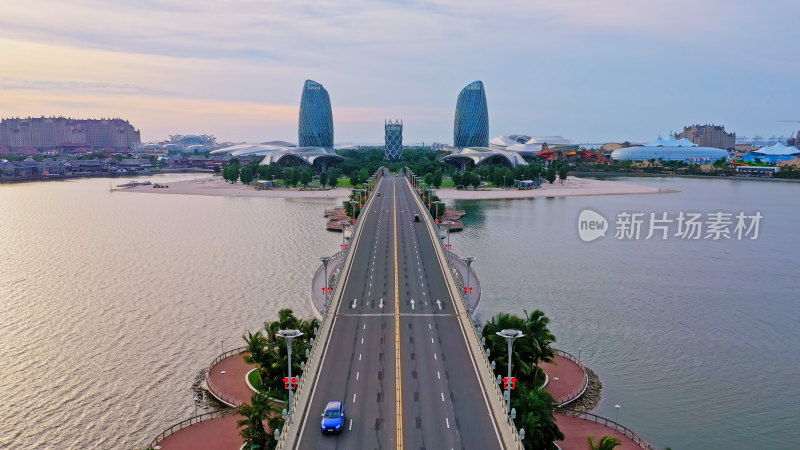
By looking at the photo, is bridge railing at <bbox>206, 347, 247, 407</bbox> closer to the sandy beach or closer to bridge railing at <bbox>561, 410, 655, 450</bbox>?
Result: bridge railing at <bbox>561, 410, 655, 450</bbox>

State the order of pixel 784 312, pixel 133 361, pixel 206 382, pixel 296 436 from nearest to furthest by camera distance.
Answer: pixel 296 436 < pixel 206 382 < pixel 133 361 < pixel 784 312

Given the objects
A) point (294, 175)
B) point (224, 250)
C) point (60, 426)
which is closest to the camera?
point (60, 426)

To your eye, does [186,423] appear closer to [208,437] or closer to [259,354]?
[208,437]

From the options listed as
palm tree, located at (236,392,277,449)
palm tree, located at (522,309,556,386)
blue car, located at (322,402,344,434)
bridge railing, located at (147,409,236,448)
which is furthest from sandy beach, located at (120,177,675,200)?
blue car, located at (322,402,344,434)

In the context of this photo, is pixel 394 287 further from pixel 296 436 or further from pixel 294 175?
pixel 294 175

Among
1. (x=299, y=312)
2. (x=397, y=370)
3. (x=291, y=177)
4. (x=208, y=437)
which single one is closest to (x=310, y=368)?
(x=397, y=370)

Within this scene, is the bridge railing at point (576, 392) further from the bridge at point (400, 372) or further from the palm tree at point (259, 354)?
the palm tree at point (259, 354)

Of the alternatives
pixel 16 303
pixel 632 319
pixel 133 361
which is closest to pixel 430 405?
pixel 133 361
